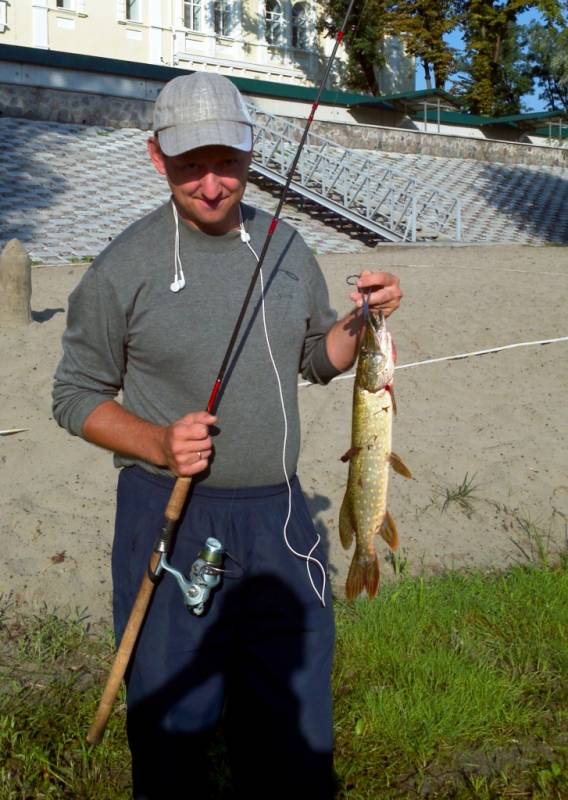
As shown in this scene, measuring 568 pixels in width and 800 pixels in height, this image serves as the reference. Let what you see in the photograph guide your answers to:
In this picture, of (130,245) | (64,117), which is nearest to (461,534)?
(130,245)

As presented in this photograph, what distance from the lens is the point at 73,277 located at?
12.5 metres

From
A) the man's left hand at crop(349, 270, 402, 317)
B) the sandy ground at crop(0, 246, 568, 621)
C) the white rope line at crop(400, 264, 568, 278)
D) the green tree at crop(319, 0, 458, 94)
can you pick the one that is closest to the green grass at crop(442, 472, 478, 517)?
the sandy ground at crop(0, 246, 568, 621)

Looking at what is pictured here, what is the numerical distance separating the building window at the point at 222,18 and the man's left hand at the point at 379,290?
42.0m

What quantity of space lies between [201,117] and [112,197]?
53.3 feet

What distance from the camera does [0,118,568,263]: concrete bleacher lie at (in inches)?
642

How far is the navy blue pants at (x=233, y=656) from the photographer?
9.02ft

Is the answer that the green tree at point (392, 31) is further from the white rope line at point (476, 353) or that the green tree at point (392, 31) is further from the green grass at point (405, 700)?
the green grass at point (405, 700)

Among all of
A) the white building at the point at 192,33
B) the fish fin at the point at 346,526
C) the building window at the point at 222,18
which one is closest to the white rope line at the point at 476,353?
the fish fin at the point at 346,526

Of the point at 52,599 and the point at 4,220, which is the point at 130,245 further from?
the point at 4,220

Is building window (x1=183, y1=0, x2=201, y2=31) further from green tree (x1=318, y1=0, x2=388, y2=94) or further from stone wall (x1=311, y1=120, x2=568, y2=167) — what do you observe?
stone wall (x1=311, y1=120, x2=568, y2=167)

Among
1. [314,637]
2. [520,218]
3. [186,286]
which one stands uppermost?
[186,286]

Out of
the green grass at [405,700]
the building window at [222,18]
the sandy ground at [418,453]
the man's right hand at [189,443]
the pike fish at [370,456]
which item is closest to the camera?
the man's right hand at [189,443]

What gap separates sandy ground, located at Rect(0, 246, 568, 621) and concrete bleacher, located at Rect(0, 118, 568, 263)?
4.67 metres

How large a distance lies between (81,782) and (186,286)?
213 cm
